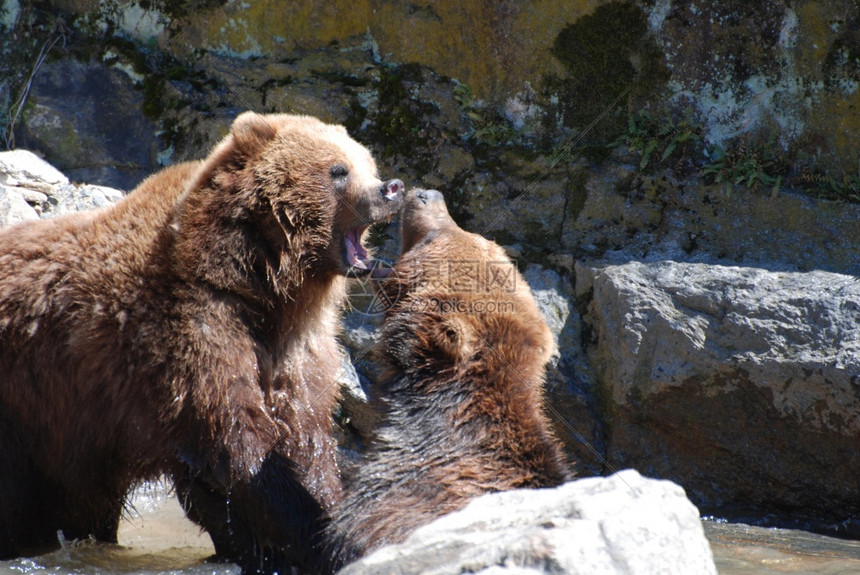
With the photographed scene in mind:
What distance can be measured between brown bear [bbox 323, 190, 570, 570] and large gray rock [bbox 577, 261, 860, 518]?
2.57 metres

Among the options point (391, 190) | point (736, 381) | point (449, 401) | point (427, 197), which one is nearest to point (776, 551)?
point (736, 381)

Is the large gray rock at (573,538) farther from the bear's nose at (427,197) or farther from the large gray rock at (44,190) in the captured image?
the large gray rock at (44,190)

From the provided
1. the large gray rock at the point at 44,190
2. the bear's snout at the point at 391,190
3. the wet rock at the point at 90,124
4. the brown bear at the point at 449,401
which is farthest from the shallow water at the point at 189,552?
the wet rock at the point at 90,124

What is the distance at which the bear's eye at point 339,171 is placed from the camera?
4.88 metres

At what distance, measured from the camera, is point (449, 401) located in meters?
4.26

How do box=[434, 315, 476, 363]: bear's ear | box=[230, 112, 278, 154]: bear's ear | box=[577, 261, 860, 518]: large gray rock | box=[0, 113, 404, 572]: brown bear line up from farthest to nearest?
box=[577, 261, 860, 518]: large gray rock, box=[230, 112, 278, 154]: bear's ear, box=[0, 113, 404, 572]: brown bear, box=[434, 315, 476, 363]: bear's ear

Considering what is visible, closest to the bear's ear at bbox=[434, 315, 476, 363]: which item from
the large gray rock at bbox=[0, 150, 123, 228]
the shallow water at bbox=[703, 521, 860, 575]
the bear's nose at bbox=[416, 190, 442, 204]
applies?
the bear's nose at bbox=[416, 190, 442, 204]

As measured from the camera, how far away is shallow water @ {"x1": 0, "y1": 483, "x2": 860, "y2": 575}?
501 centimetres

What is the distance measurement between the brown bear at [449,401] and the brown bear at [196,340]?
0.41 meters

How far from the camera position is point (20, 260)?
4801mm

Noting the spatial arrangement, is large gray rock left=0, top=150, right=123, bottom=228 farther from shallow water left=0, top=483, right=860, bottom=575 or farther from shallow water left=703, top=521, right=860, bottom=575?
shallow water left=703, top=521, right=860, bottom=575

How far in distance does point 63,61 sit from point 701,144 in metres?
5.61

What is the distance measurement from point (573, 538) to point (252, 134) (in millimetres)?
2785

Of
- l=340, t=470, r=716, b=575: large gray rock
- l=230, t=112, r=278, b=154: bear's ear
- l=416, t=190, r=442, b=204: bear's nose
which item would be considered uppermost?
l=230, t=112, r=278, b=154: bear's ear
